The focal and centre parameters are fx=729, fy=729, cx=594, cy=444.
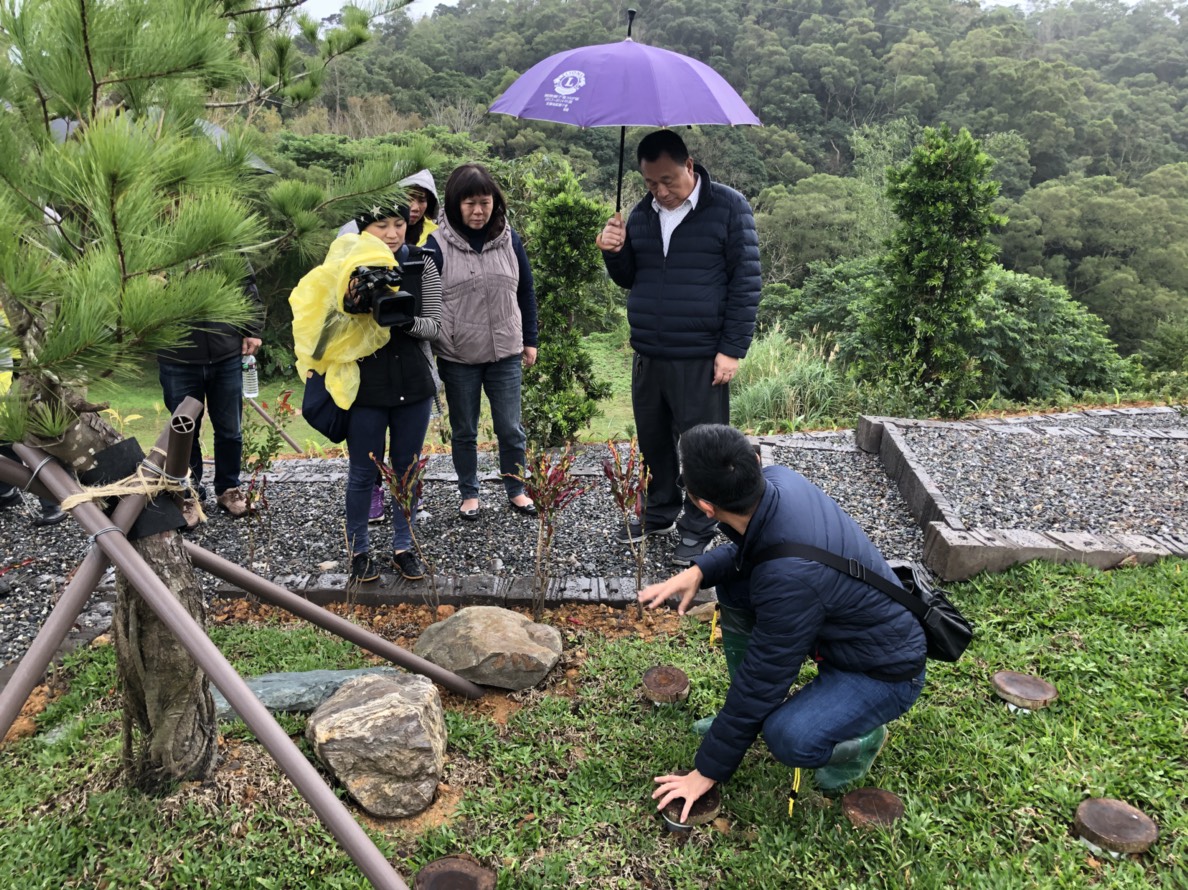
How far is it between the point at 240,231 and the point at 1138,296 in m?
23.6

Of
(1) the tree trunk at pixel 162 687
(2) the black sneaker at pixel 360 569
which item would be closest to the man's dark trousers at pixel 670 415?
(2) the black sneaker at pixel 360 569

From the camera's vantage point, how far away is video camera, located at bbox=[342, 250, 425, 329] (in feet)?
8.88

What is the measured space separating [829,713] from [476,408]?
7.53 ft

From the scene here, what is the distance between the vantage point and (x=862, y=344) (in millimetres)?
7836

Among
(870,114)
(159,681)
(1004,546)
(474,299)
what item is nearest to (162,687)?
(159,681)

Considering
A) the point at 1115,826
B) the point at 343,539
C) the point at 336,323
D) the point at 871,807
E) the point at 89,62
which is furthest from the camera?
the point at 343,539

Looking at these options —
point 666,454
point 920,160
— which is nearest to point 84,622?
point 666,454

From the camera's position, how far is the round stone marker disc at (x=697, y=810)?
1942mm

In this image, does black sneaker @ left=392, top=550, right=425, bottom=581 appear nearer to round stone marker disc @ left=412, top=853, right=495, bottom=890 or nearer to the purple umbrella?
round stone marker disc @ left=412, top=853, right=495, bottom=890

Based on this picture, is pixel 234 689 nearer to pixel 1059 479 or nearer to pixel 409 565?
A: pixel 409 565

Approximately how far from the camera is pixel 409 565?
124 inches

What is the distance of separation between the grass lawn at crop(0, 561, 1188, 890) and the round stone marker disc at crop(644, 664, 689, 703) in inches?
1.9

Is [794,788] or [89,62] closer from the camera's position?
[89,62]

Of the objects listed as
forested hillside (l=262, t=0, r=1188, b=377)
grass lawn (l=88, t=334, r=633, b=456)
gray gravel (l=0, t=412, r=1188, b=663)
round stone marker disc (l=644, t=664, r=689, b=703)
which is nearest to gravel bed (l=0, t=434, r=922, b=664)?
gray gravel (l=0, t=412, r=1188, b=663)
